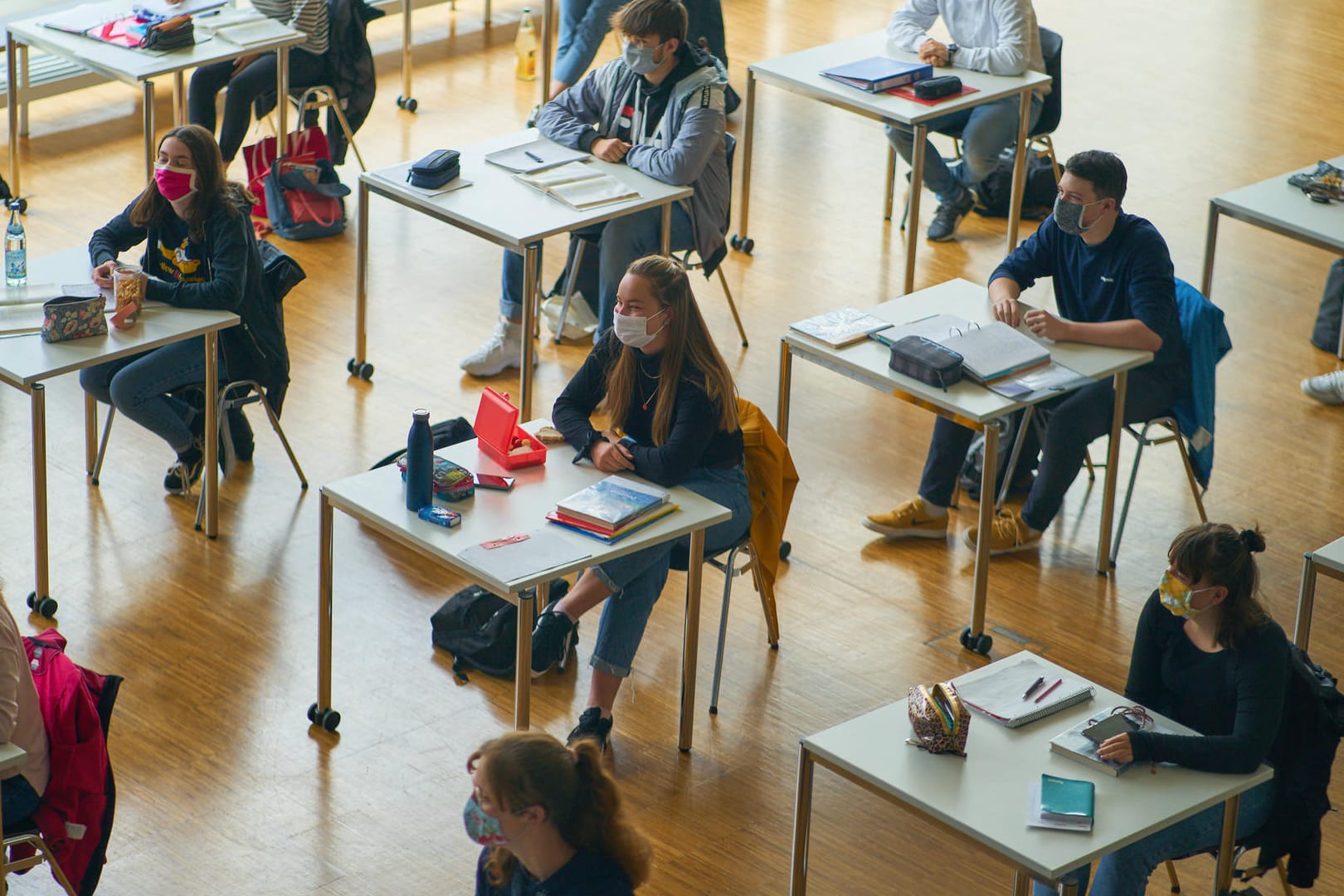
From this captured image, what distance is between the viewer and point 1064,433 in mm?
5270

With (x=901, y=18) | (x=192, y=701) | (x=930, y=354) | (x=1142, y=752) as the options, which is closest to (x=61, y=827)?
(x=192, y=701)

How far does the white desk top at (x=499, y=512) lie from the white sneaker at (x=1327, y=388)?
2908 mm

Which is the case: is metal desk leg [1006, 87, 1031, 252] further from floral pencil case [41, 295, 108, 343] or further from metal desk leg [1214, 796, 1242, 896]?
metal desk leg [1214, 796, 1242, 896]

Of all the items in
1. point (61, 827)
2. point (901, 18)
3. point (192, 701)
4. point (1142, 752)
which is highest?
point (901, 18)

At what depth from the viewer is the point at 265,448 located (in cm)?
586

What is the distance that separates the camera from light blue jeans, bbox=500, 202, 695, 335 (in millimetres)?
6141

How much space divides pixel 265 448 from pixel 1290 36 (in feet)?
22.3

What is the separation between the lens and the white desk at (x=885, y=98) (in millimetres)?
6625

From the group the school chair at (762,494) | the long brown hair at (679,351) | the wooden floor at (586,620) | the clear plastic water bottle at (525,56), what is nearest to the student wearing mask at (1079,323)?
the wooden floor at (586,620)

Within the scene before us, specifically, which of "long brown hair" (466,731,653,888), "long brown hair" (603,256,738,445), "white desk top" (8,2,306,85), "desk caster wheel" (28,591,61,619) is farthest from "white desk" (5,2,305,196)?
"long brown hair" (466,731,653,888)

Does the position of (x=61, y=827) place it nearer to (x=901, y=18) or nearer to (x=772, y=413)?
(x=772, y=413)

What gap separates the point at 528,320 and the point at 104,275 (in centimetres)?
126

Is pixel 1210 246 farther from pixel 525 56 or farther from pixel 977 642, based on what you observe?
pixel 525 56

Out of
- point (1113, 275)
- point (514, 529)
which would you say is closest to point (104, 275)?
point (514, 529)
